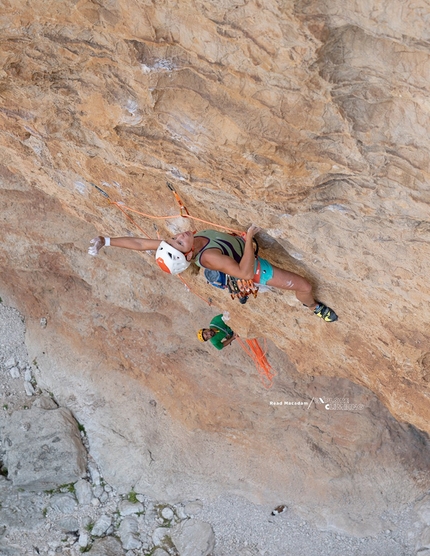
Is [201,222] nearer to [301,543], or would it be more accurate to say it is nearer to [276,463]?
[276,463]

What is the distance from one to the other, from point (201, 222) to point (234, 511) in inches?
170

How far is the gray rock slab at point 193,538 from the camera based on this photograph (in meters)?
7.36

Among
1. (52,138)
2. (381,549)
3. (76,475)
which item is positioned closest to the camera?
(52,138)

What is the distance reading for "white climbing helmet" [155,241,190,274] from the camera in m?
4.62

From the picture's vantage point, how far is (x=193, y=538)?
7445 millimetres

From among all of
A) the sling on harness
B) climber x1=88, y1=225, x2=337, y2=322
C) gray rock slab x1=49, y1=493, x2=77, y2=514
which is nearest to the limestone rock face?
climber x1=88, y1=225, x2=337, y2=322

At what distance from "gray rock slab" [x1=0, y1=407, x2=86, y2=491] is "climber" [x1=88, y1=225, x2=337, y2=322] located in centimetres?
422

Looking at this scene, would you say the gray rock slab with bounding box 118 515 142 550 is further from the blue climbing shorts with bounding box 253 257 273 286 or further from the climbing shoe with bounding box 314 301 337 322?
the blue climbing shorts with bounding box 253 257 273 286

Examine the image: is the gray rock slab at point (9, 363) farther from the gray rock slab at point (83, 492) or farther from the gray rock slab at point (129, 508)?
the gray rock slab at point (129, 508)

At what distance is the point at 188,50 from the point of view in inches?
140

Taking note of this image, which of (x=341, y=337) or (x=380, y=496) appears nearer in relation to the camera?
(x=341, y=337)

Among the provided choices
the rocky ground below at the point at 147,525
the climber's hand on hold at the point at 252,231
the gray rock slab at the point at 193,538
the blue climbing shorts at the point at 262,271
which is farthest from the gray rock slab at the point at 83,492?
the climber's hand on hold at the point at 252,231

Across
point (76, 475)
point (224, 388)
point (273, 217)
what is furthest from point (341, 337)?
point (76, 475)

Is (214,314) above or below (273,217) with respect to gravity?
below
